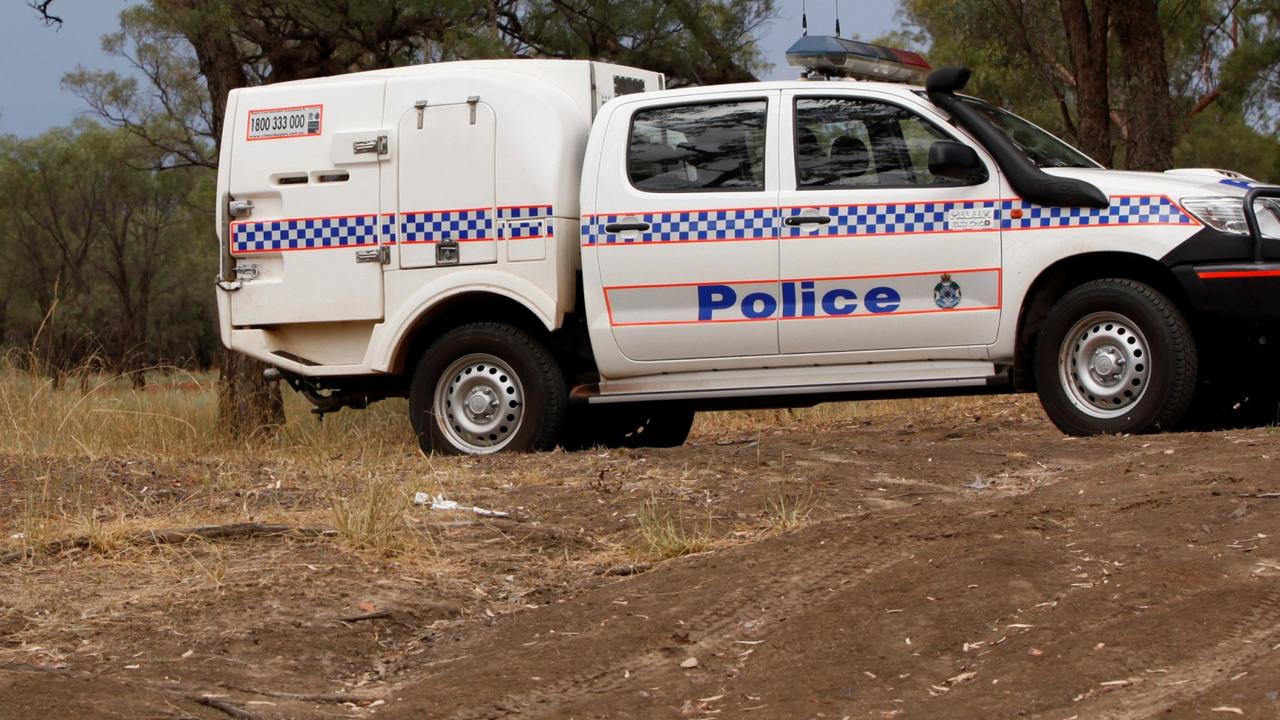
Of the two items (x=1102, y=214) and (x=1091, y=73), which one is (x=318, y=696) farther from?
(x=1091, y=73)

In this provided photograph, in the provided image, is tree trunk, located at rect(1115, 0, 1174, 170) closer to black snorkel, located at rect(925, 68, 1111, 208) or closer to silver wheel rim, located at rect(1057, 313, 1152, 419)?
black snorkel, located at rect(925, 68, 1111, 208)

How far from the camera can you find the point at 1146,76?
12.9 metres

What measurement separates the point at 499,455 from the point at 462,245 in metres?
1.12

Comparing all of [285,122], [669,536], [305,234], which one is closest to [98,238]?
[285,122]

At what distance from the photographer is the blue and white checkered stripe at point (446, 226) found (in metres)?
8.43

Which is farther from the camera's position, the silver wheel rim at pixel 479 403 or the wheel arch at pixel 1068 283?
the silver wheel rim at pixel 479 403

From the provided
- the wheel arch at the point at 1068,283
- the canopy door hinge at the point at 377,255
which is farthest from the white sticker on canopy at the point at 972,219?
the canopy door hinge at the point at 377,255

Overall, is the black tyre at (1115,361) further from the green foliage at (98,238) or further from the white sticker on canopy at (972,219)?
the green foliage at (98,238)

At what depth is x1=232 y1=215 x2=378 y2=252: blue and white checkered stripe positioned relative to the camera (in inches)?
341

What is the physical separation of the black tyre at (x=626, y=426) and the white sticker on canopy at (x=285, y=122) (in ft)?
6.81

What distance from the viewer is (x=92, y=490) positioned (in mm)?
6883

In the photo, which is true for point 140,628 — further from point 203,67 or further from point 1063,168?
point 203,67

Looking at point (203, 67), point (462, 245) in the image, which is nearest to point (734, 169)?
point (462, 245)

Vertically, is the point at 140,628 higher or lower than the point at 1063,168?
lower
